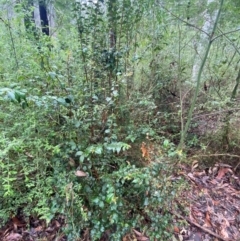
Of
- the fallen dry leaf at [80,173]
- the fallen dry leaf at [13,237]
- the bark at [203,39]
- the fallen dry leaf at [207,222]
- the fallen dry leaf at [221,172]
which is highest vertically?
the bark at [203,39]

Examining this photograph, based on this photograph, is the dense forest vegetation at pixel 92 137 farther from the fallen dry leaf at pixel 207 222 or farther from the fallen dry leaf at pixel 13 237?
the fallen dry leaf at pixel 207 222

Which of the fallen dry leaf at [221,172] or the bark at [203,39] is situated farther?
the bark at [203,39]

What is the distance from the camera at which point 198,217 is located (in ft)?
6.18

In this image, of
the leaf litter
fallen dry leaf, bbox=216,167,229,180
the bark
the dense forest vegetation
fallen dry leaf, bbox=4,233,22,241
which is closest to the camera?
the dense forest vegetation

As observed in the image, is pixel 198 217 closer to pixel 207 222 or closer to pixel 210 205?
pixel 207 222

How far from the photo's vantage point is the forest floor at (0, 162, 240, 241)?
1610 mm

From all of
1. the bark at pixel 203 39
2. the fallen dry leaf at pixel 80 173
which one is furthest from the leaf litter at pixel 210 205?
the bark at pixel 203 39

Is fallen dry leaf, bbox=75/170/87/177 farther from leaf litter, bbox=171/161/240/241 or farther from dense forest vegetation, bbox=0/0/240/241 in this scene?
leaf litter, bbox=171/161/240/241

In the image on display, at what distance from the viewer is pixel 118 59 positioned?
1950mm

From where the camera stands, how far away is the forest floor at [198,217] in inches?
63.4

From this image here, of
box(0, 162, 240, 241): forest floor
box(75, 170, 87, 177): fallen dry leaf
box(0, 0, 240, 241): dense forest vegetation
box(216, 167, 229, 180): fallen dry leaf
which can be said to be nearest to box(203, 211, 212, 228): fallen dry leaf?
box(0, 162, 240, 241): forest floor

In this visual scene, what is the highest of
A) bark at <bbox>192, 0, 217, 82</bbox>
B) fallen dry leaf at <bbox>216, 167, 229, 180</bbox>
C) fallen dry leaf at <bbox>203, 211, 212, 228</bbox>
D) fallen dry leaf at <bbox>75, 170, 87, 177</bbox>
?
bark at <bbox>192, 0, 217, 82</bbox>

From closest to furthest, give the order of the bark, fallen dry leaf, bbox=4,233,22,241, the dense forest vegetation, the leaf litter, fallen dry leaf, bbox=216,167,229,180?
the dense forest vegetation
fallen dry leaf, bbox=4,233,22,241
the leaf litter
fallen dry leaf, bbox=216,167,229,180
the bark

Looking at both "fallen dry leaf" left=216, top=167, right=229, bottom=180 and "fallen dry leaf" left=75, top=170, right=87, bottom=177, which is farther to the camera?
"fallen dry leaf" left=216, top=167, right=229, bottom=180
